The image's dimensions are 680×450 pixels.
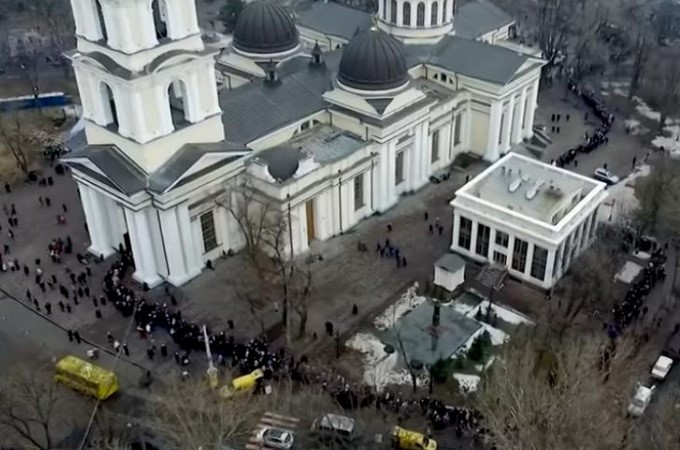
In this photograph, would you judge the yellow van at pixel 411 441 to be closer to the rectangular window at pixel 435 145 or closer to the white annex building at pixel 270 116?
the white annex building at pixel 270 116

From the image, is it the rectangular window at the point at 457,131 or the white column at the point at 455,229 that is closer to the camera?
the white column at the point at 455,229

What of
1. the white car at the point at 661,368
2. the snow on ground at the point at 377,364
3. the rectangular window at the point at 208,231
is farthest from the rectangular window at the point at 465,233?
the rectangular window at the point at 208,231

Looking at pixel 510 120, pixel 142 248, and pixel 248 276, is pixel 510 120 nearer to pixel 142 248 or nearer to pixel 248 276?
pixel 248 276

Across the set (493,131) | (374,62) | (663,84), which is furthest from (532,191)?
(663,84)

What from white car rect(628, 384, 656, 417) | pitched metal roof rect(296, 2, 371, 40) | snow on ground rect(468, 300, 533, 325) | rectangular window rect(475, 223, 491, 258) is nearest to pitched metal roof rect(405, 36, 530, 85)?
pitched metal roof rect(296, 2, 371, 40)

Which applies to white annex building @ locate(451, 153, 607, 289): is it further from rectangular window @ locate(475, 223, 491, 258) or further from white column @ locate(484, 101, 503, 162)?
white column @ locate(484, 101, 503, 162)

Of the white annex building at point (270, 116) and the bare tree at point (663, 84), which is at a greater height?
the white annex building at point (270, 116)

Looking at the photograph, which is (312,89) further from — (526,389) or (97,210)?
(526,389)
